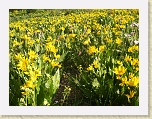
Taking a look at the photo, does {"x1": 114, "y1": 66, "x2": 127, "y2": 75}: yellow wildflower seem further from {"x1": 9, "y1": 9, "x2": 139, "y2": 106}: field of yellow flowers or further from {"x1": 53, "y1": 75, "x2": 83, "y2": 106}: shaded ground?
{"x1": 53, "y1": 75, "x2": 83, "y2": 106}: shaded ground

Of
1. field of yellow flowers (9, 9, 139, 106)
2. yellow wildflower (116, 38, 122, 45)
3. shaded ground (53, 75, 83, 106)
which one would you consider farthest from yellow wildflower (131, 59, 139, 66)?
shaded ground (53, 75, 83, 106)

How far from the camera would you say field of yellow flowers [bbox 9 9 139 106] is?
2.36m

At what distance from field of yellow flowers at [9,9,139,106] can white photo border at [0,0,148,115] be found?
0.02 metres

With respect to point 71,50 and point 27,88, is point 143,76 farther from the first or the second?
point 27,88

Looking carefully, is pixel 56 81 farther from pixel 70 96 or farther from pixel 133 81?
pixel 133 81

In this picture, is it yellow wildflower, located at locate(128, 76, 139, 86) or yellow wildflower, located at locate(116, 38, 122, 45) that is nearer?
yellow wildflower, located at locate(128, 76, 139, 86)

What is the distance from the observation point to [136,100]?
2.36 metres
